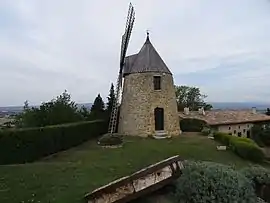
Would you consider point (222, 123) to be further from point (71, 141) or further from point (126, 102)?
point (71, 141)

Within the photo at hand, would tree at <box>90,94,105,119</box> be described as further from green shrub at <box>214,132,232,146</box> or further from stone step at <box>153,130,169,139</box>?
green shrub at <box>214,132,232,146</box>

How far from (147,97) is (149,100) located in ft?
0.95

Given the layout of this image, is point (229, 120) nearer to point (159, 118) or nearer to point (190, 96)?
point (159, 118)

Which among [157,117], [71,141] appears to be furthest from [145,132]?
[71,141]

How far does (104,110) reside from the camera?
108 ft

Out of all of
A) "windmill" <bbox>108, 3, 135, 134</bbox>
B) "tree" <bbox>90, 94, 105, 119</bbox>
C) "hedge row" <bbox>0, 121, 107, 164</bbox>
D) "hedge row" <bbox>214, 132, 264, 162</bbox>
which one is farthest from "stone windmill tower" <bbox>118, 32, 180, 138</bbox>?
"hedge row" <bbox>214, 132, 264, 162</bbox>

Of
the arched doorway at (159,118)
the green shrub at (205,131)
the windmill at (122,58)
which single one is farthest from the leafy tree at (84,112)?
the green shrub at (205,131)

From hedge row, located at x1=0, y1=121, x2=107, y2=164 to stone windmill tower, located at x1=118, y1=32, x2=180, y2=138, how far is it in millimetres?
5493

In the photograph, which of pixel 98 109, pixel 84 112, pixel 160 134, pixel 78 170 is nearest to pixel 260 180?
pixel 78 170

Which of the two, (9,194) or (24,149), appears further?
(24,149)

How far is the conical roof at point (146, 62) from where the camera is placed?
1078 inches

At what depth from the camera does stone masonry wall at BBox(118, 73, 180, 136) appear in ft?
88.8

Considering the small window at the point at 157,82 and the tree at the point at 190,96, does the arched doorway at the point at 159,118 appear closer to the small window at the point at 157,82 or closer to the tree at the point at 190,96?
the small window at the point at 157,82

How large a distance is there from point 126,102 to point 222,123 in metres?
11.5
